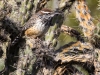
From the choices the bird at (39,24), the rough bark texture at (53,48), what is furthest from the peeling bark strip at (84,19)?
the bird at (39,24)

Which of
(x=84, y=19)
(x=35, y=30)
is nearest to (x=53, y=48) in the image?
(x=35, y=30)

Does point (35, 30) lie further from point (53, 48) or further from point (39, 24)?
point (53, 48)

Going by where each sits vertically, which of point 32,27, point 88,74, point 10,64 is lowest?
point 88,74

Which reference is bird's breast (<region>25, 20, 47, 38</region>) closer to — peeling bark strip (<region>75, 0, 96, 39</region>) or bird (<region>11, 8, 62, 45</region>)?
bird (<region>11, 8, 62, 45</region>)

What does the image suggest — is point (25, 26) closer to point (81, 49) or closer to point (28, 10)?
point (28, 10)

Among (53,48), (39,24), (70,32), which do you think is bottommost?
(53,48)

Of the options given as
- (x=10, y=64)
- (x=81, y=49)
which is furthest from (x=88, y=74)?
(x=10, y=64)
